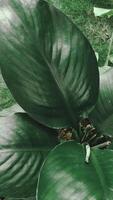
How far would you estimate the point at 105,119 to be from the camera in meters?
1.70

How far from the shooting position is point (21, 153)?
1505 mm

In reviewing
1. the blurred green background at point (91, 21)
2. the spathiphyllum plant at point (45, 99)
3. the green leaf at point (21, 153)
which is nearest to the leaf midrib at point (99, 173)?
the spathiphyllum plant at point (45, 99)

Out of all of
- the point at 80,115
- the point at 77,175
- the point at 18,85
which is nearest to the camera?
the point at 77,175

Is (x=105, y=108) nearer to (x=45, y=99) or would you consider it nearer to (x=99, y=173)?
(x=45, y=99)

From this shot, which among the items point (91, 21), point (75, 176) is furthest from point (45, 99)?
point (91, 21)

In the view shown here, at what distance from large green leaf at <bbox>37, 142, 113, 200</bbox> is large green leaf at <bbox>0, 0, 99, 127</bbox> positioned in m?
0.16

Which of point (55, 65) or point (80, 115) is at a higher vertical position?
point (55, 65)

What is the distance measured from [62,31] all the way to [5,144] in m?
0.39

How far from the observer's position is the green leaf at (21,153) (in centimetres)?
148

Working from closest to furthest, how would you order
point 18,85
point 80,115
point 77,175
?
point 77,175, point 18,85, point 80,115

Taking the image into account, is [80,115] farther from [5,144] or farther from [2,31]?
[2,31]

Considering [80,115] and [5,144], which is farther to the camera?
[80,115]

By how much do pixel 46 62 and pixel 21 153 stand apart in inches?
11.4

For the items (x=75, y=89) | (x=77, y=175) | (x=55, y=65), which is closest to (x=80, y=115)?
(x=75, y=89)
